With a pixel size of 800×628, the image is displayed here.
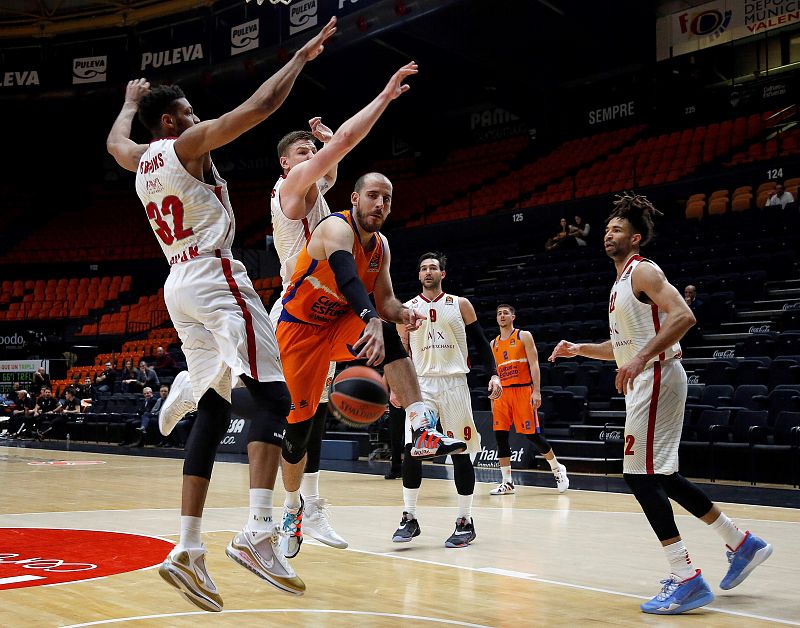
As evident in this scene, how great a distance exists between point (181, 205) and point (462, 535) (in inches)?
125

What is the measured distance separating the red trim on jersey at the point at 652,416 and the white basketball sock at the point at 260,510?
Result: 185 centimetres

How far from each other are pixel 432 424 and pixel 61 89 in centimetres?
2434

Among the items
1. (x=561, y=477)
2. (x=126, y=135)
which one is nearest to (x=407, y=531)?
(x=126, y=135)

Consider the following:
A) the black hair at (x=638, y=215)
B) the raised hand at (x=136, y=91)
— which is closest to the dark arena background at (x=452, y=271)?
the black hair at (x=638, y=215)

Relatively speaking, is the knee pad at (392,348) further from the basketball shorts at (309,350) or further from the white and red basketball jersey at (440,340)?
the white and red basketball jersey at (440,340)

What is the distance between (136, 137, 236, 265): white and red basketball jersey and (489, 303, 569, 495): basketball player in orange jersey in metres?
6.50

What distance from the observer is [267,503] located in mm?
3674

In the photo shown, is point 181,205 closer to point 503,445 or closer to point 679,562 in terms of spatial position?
point 679,562

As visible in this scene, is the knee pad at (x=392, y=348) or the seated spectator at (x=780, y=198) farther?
the seated spectator at (x=780, y=198)

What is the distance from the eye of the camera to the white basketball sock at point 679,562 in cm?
412

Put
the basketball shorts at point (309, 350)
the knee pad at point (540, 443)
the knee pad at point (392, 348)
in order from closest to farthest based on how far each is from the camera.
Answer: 1. the knee pad at point (392, 348)
2. the basketball shorts at point (309, 350)
3. the knee pad at point (540, 443)

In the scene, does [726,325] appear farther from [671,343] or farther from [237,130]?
[237,130]

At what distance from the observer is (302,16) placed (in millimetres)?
20719

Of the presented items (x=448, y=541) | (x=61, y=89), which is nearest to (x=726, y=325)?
(x=448, y=541)
